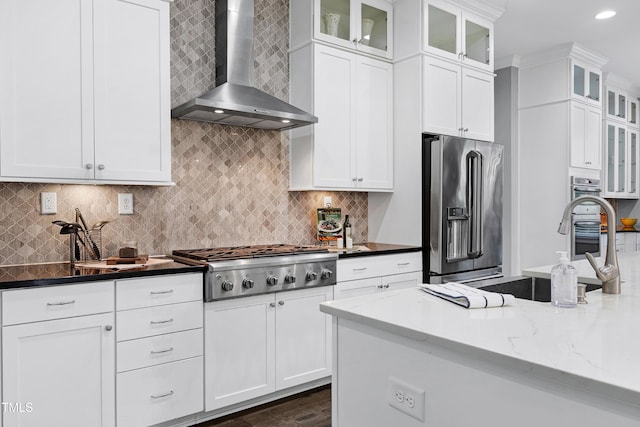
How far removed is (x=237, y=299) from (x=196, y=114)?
1.23 m

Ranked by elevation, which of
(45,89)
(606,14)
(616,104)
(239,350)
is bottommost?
(239,350)

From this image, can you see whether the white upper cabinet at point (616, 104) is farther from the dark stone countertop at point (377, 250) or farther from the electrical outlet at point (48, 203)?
the electrical outlet at point (48, 203)

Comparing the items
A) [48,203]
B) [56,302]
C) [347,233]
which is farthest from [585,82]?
[56,302]

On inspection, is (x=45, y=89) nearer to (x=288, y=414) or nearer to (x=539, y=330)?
(x=288, y=414)

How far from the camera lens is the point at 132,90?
2621 mm

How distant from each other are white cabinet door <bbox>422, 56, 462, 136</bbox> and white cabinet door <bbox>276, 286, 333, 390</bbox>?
1670 millimetres

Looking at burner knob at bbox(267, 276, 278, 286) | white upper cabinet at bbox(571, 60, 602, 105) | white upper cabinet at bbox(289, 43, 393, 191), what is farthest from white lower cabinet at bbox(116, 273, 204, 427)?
white upper cabinet at bbox(571, 60, 602, 105)

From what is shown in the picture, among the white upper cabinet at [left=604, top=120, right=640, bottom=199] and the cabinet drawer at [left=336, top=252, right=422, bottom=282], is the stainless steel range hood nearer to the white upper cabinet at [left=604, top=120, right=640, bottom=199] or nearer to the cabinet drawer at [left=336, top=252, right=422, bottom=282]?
the cabinet drawer at [left=336, top=252, right=422, bottom=282]

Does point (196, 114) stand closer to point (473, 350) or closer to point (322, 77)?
point (322, 77)

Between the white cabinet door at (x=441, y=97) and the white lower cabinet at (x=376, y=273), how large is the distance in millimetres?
1083

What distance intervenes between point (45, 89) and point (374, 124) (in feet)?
7.71

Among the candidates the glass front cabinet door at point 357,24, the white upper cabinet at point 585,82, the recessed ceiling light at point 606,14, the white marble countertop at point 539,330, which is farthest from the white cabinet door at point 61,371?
the white upper cabinet at point 585,82

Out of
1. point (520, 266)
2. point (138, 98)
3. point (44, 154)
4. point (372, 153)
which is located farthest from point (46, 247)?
point (520, 266)

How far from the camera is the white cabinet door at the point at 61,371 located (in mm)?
2041
